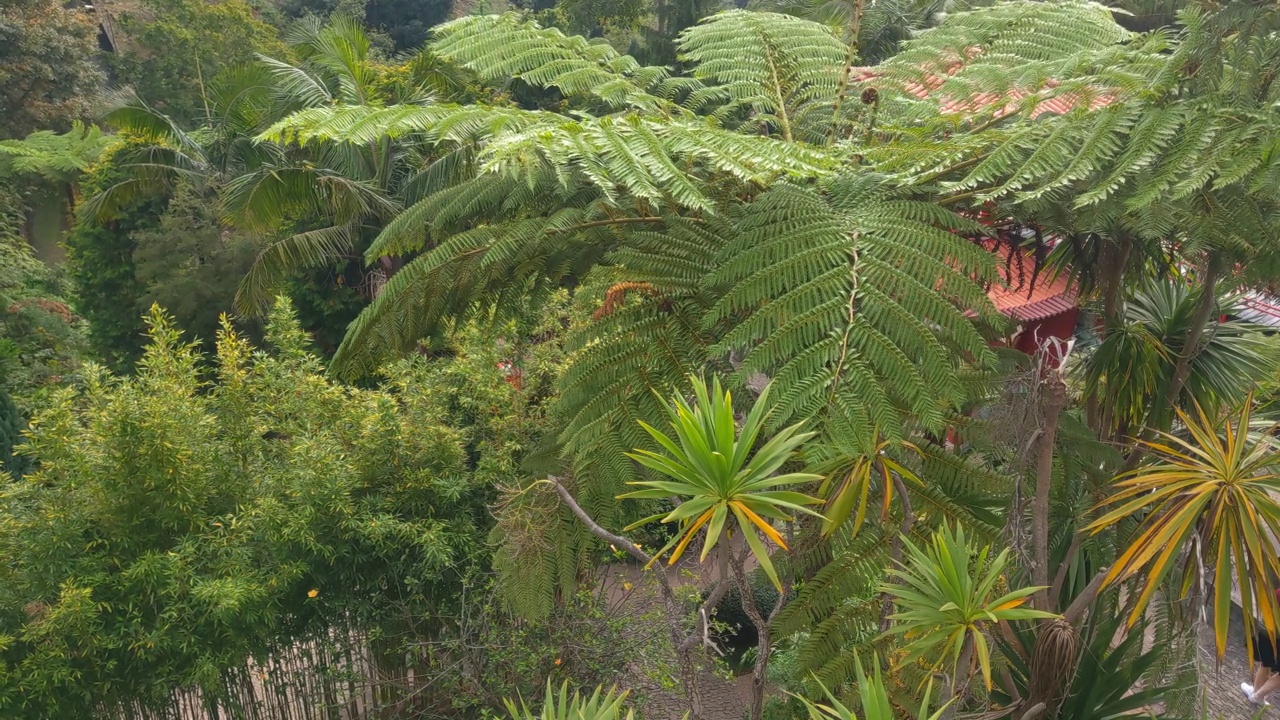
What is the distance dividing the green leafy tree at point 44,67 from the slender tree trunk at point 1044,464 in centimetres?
1920

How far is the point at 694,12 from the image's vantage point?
15672 millimetres

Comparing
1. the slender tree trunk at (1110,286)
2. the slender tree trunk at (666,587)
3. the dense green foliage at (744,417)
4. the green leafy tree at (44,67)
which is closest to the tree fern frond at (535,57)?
the dense green foliage at (744,417)

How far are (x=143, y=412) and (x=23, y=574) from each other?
83cm

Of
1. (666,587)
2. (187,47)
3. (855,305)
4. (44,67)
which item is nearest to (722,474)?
(855,305)

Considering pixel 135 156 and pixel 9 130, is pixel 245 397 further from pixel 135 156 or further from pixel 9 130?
pixel 9 130

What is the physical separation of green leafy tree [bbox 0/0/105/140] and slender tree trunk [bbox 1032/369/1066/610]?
756 inches

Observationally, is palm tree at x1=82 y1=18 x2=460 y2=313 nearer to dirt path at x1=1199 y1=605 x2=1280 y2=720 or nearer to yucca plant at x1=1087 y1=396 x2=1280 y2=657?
yucca plant at x1=1087 y1=396 x2=1280 y2=657

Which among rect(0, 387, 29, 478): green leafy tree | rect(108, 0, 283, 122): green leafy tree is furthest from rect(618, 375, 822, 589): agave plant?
A: rect(108, 0, 283, 122): green leafy tree

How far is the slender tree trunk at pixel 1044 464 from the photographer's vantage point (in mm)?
2264

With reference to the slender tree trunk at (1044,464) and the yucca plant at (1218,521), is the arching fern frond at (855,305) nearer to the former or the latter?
the slender tree trunk at (1044,464)

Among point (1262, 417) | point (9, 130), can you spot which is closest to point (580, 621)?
point (1262, 417)

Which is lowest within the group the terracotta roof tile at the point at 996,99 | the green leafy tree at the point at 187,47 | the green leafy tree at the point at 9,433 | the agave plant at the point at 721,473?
the green leafy tree at the point at 9,433

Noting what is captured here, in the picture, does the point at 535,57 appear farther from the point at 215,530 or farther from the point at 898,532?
the point at 215,530

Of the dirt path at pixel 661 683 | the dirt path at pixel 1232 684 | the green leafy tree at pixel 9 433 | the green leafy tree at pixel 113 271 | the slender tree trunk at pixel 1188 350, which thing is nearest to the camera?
the slender tree trunk at pixel 1188 350
